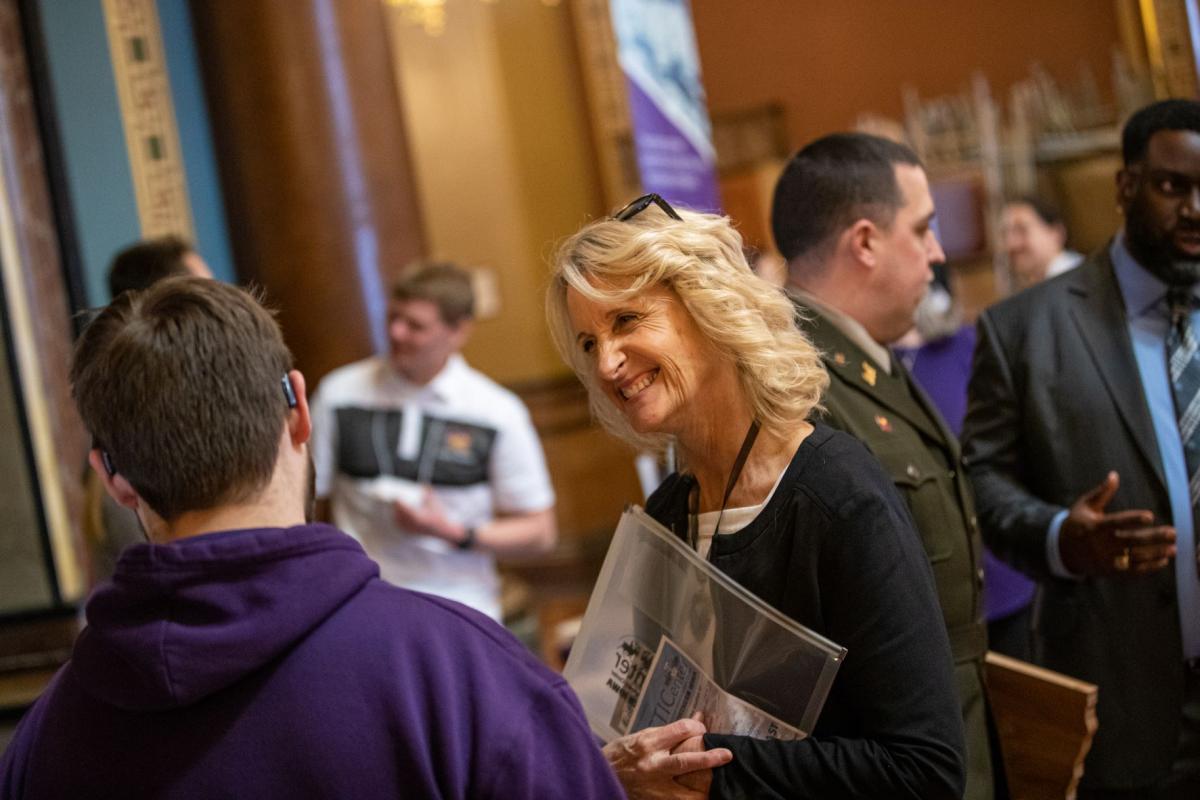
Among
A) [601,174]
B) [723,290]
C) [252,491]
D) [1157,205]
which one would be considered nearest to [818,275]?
[723,290]

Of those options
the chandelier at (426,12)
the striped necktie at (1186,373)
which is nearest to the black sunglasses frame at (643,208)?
the striped necktie at (1186,373)

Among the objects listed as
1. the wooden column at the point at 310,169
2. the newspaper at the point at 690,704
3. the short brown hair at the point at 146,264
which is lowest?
the newspaper at the point at 690,704

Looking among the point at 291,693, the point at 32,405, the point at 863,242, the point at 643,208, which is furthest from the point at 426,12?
the point at 291,693

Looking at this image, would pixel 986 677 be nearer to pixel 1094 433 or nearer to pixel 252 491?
pixel 1094 433

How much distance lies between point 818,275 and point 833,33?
825 cm

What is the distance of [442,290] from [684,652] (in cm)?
208

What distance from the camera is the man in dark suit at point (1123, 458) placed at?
208 centimetres

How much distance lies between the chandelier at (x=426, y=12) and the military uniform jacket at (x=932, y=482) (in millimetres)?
5146

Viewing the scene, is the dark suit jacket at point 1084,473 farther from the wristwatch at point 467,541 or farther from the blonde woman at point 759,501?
the wristwatch at point 467,541

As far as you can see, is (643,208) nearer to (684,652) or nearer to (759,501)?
(759,501)

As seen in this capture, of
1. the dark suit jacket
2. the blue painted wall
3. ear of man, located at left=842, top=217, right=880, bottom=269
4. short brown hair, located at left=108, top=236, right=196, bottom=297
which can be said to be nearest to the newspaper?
ear of man, located at left=842, top=217, right=880, bottom=269

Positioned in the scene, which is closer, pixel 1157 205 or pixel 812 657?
pixel 812 657

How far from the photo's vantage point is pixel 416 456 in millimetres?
3340

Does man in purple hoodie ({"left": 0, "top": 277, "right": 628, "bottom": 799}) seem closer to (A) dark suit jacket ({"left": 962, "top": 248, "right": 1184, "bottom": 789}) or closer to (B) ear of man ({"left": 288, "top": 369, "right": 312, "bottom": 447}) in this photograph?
(B) ear of man ({"left": 288, "top": 369, "right": 312, "bottom": 447})
